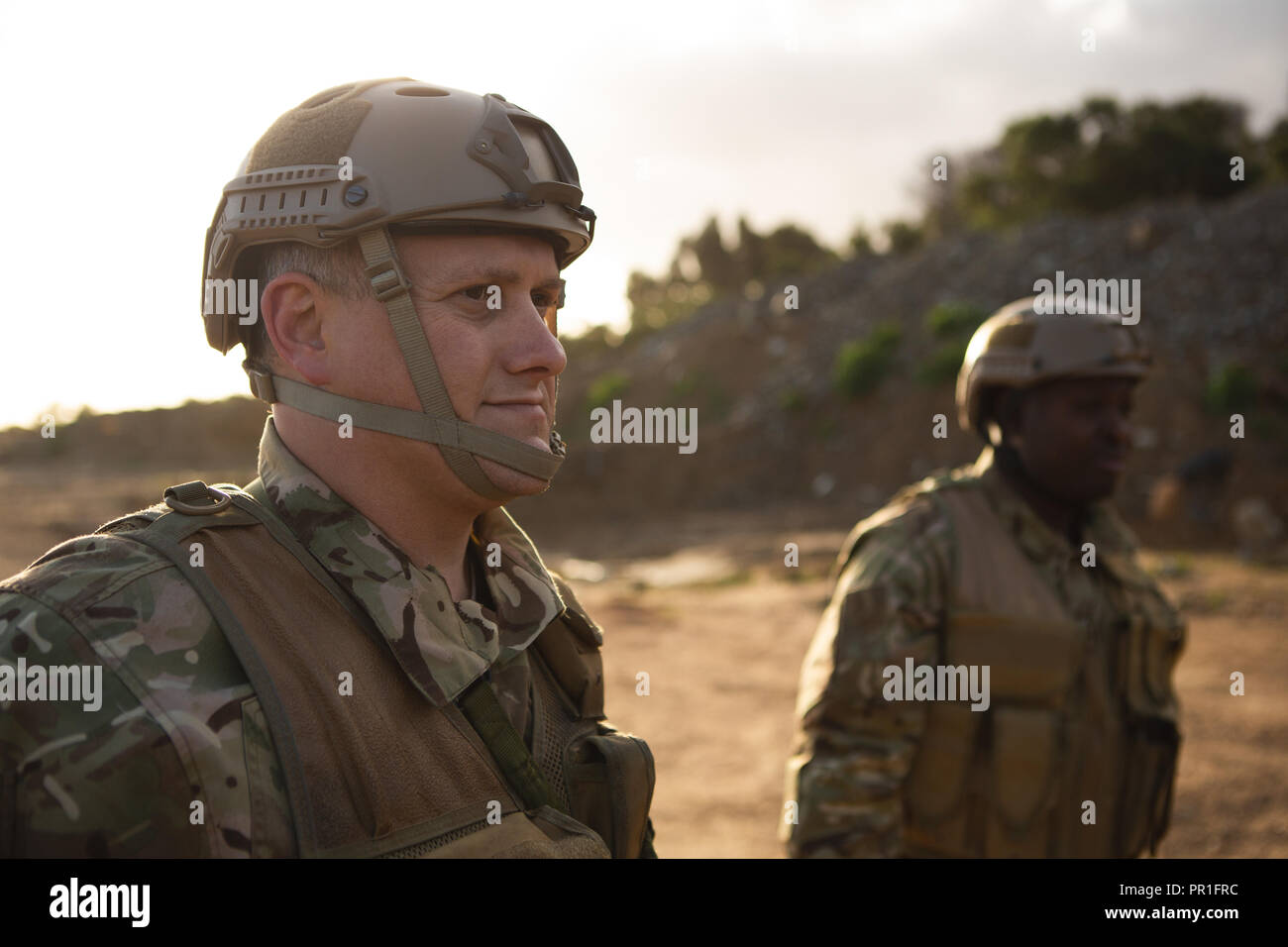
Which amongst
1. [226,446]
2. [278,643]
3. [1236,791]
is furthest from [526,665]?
[226,446]

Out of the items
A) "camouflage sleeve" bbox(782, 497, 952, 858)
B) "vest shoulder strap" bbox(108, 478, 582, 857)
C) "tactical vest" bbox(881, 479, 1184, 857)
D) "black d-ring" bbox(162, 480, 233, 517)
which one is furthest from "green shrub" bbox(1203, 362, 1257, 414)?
"black d-ring" bbox(162, 480, 233, 517)

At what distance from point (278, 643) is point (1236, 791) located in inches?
325

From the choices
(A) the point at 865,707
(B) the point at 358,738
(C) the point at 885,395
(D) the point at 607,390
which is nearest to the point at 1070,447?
(A) the point at 865,707

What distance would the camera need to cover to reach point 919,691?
145 inches

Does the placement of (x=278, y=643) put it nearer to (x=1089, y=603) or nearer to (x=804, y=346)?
(x=1089, y=603)

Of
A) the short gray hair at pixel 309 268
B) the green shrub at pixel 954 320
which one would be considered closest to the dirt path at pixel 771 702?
the short gray hair at pixel 309 268

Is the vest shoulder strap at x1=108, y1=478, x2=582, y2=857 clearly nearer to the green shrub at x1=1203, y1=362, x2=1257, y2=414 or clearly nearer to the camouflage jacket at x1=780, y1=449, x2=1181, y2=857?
the camouflage jacket at x1=780, y1=449, x2=1181, y2=857

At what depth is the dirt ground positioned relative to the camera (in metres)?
7.77

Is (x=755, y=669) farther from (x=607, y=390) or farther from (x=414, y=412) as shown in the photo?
(x=607, y=390)

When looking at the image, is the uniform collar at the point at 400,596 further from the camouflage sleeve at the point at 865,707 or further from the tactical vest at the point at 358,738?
the camouflage sleeve at the point at 865,707

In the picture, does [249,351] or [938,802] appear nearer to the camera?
[249,351]

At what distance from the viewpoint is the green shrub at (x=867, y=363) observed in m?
28.8

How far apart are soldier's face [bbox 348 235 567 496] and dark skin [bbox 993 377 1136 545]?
281cm

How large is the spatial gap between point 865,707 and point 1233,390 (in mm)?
21150
